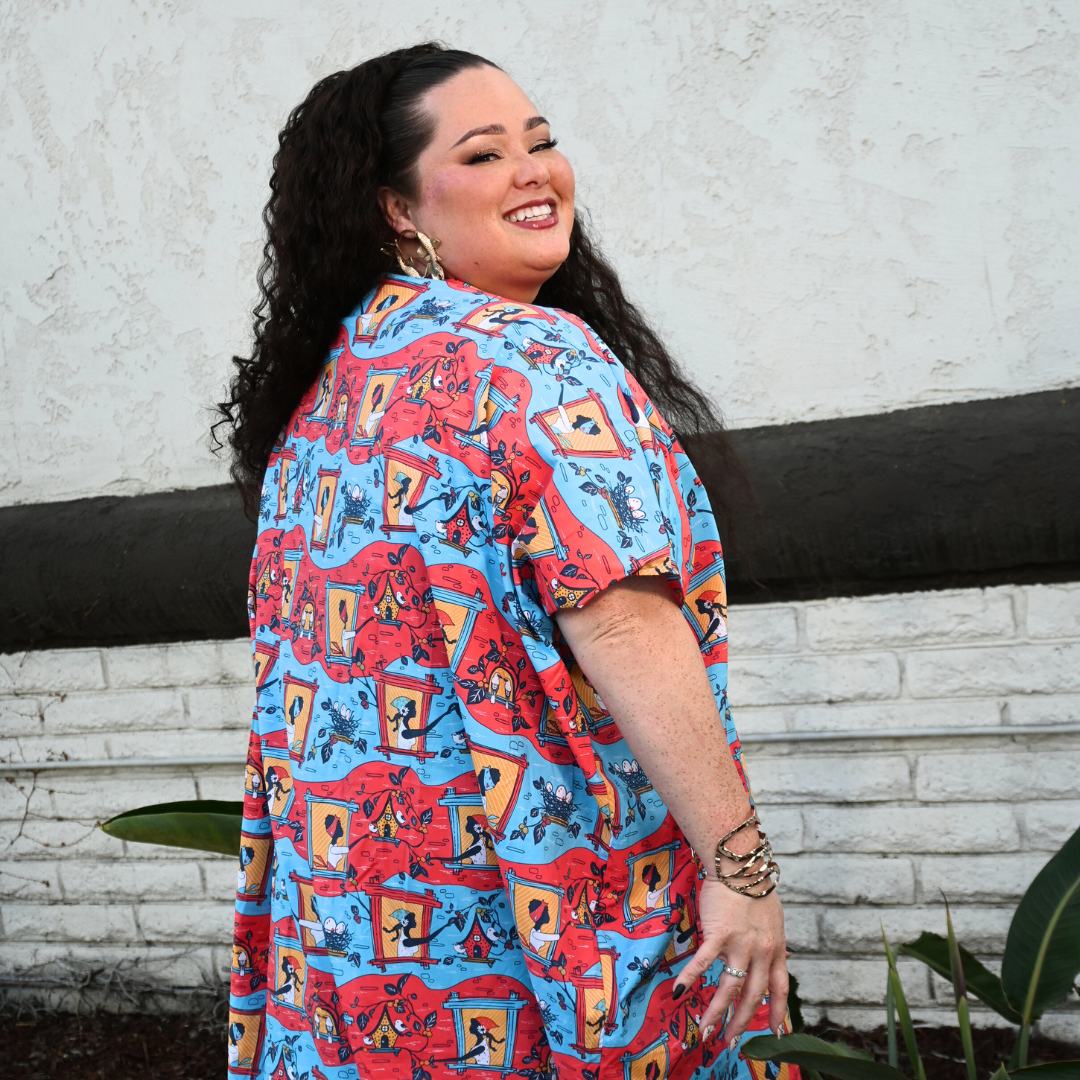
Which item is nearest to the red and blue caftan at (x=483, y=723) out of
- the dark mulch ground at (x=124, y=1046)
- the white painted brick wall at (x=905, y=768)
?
the white painted brick wall at (x=905, y=768)

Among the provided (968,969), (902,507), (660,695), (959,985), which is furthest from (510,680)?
(902,507)

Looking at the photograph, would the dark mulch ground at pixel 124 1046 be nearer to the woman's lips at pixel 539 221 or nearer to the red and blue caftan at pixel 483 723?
the red and blue caftan at pixel 483 723

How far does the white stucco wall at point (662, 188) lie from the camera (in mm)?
2123

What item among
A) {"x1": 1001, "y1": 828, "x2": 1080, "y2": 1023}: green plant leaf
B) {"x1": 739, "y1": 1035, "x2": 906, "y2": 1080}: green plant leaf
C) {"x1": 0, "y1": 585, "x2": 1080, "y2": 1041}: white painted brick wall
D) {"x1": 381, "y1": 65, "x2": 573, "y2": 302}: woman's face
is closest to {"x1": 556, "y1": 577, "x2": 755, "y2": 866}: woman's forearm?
{"x1": 739, "y1": 1035, "x2": 906, "y2": 1080}: green plant leaf

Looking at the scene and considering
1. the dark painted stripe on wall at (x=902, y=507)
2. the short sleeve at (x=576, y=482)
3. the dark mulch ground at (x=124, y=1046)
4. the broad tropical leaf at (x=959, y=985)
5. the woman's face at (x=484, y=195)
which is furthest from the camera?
the dark mulch ground at (x=124, y=1046)

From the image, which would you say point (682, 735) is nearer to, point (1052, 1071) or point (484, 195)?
point (484, 195)

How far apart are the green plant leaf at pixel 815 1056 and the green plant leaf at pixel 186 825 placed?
2.96 ft

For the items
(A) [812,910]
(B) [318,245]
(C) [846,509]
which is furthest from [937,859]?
(B) [318,245]

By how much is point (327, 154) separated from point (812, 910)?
1785 millimetres

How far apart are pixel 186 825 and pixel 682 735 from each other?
1.06m

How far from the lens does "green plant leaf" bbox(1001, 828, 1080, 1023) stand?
5.01 feet

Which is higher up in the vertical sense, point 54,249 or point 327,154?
point 54,249

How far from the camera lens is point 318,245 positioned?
4.25 ft

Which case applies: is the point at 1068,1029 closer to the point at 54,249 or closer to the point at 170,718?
the point at 170,718
